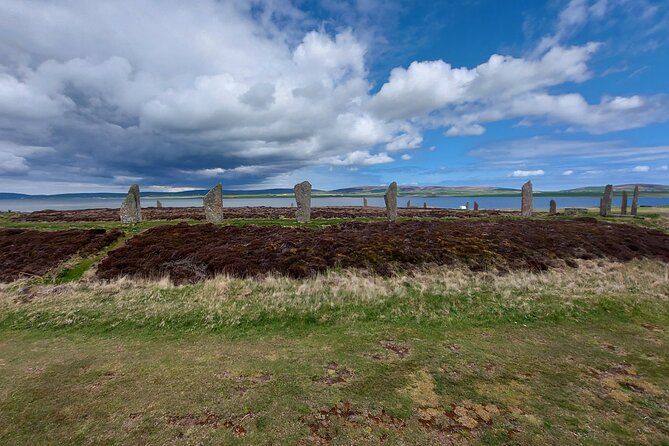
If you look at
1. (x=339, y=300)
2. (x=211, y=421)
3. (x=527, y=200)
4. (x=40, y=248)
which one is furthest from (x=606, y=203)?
(x=40, y=248)

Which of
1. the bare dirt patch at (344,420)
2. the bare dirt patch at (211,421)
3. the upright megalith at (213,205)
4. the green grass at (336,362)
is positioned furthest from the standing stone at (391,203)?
the bare dirt patch at (211,421)

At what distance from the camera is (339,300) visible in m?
11.4

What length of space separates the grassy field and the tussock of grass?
7 centimetres

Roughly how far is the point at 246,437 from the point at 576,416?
519 centimetres

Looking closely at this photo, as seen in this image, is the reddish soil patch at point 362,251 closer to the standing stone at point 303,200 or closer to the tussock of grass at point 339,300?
the tussock of grass at point 339,300

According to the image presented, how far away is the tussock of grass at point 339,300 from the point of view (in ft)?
32.9

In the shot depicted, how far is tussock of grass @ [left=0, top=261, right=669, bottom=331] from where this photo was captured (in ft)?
32.9

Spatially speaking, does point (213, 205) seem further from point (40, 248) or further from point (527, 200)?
point (527, 200)

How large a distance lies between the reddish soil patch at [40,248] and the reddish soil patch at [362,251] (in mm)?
2069

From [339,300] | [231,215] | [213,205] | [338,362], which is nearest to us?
[338,362]

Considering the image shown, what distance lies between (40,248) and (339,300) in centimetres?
1721

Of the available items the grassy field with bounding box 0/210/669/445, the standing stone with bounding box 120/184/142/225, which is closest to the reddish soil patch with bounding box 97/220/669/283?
the grassy field with bounding box 0/210/669/445

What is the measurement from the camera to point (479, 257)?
52.1 ft

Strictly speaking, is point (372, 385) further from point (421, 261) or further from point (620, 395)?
point (421, 261)
